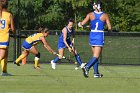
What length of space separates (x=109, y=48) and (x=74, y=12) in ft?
140

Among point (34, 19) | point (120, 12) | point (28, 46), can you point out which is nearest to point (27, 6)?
point (34, 19)

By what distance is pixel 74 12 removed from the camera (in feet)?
237

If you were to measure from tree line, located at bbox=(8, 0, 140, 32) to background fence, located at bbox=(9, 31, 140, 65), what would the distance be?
35643 mm

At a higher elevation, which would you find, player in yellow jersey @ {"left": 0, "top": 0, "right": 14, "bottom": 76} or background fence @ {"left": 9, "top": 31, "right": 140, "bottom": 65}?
player in yellow jersey @ {"left": 0, "top": 0, "right": 14, "bottom": 76}

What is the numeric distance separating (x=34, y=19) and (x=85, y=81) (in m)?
55.9

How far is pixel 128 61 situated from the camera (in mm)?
26625

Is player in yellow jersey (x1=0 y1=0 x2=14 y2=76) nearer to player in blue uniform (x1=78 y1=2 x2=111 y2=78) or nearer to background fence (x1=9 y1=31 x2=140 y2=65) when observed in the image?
player in blue uniform (x1=78 y1=2 x2=111 y2=78)

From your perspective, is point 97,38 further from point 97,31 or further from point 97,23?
point 97,23

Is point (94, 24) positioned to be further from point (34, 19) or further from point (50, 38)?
point (34, 19)

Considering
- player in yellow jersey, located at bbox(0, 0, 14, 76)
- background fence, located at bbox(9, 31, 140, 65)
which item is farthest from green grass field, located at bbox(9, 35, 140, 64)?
player in yellow jersey, located at bbox(0, 0, 14, 76)

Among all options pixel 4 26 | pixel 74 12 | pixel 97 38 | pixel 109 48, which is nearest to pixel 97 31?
pixel 97 38

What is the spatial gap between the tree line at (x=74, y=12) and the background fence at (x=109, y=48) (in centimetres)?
3564

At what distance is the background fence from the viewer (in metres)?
25.3

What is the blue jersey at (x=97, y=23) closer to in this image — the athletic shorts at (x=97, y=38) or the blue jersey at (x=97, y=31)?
the blue jersey at (x=97, y=31)
